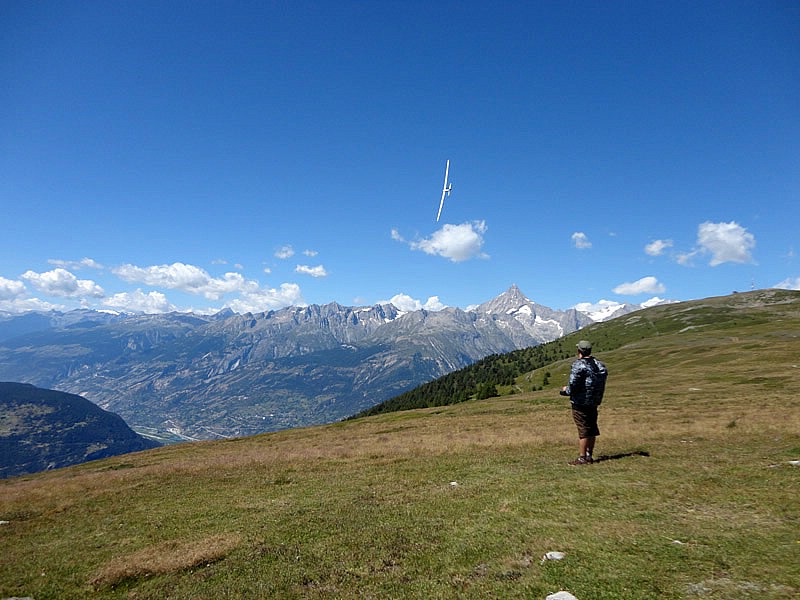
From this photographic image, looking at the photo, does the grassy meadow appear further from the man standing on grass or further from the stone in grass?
the man standing on grass

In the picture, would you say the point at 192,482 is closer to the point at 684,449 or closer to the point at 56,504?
the point at 56,504

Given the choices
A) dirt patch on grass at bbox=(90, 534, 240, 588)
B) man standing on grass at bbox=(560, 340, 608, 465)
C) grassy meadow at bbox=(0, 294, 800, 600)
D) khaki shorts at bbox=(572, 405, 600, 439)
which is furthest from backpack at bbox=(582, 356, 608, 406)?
dirt patch on grass at bbox=(90, 534, 240, 588)

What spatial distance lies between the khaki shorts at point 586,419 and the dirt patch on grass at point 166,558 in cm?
1361

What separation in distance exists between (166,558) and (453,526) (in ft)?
27.6

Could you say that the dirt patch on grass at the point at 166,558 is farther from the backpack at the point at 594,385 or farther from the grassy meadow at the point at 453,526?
the backpack at the point at 594,385

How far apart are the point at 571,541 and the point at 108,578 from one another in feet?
39.7

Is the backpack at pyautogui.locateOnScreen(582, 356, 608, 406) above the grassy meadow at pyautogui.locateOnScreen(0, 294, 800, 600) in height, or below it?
above

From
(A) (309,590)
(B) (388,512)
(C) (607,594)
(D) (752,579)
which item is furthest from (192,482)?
(D) (752,579)

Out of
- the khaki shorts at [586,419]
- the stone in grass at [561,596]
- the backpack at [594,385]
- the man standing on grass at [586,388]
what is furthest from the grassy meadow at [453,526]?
the backpack at [594,385]

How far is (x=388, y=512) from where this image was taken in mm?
13914

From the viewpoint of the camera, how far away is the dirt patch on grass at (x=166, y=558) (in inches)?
428

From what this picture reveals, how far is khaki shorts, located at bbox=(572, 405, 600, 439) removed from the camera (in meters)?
16.7

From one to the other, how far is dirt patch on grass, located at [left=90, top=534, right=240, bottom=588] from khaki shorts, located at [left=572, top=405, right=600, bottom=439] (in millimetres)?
13614

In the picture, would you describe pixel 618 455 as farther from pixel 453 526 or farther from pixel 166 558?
pixel 166 558
